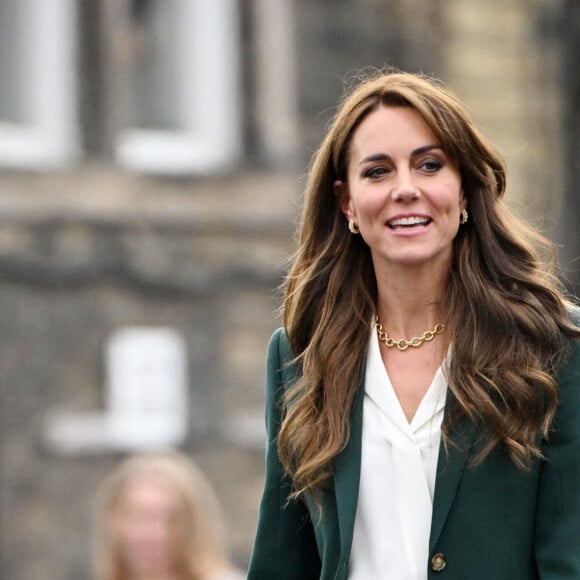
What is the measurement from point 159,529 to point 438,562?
8.66ft

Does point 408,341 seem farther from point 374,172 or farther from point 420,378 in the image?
point 374,172

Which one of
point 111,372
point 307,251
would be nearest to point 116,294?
point 111,372

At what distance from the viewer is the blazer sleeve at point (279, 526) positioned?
4.29 meters

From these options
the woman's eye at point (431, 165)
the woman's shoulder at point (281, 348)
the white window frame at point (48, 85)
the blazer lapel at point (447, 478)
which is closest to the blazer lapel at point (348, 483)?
the blazer lapel at point (447, 478)

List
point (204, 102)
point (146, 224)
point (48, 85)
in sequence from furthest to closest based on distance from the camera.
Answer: point (204, 102), point (146, 224), point (48, 85)

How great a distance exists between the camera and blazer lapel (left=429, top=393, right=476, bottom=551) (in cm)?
396

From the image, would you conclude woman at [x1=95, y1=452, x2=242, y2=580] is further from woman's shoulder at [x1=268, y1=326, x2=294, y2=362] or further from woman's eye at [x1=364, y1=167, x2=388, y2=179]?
woman's eye at [x1=364, y1=167, x2=388, y2=179]

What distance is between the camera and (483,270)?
4176mm

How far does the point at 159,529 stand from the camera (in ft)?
21.3

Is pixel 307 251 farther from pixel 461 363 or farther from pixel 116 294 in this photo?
pixel 116 294

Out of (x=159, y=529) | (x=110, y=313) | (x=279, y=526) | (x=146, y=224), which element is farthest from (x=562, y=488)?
(x=146, y=224)

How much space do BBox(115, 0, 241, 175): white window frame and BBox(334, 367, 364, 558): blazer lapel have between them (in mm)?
8695

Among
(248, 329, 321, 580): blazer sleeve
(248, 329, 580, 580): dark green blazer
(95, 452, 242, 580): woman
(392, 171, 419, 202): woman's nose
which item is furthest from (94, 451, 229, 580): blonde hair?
(392, 171, 419, 202): woman's nose

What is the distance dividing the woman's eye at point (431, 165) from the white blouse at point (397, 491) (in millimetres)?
401
